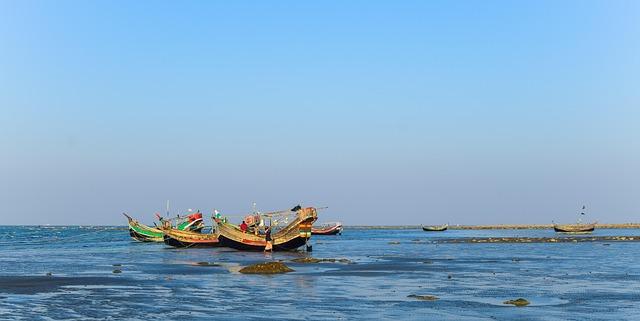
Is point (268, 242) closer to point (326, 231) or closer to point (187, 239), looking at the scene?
point (187, 239)

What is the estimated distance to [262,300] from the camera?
30.2 meters

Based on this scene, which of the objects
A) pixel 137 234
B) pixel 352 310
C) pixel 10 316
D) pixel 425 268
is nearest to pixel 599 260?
pixel 425 268

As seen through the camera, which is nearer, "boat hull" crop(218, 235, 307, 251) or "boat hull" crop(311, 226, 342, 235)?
"boat hull" crop(218, 235, 307, 251)

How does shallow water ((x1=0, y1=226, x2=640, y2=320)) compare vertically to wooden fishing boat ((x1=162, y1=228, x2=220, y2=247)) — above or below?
below

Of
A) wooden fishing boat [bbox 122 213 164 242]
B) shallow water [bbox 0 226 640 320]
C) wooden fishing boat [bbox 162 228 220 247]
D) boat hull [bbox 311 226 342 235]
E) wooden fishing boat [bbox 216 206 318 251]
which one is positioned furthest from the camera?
boat hull [bbox 311 226 342 235]

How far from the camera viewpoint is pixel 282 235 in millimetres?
71938

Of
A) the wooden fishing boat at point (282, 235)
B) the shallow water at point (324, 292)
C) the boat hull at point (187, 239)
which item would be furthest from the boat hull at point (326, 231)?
the shallow water at point (324, 292)

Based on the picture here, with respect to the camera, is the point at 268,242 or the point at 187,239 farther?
the point at 187,239

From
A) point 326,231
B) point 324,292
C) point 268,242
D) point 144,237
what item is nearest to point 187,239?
point 268,242

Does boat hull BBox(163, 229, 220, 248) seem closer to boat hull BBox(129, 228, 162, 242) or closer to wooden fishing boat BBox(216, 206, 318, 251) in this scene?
wooden fishing boat BBox(216, 206, 318, 251)

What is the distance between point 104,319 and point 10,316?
341 cm

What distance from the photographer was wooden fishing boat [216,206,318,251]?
231 ft

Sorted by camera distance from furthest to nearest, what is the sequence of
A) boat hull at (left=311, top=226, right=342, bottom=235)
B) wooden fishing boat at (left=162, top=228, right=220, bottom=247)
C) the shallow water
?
boat hull at (left=311, top=226, right=342, bottom=235)
wooden fishing boat at (left=162, top=228, right=220, bottom=247)
the shallow water

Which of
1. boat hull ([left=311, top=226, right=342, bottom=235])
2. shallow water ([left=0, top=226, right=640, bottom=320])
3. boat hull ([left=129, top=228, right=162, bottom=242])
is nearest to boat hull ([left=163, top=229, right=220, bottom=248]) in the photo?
boat hull ([left=129, top=228, right=162, bottom=242])
